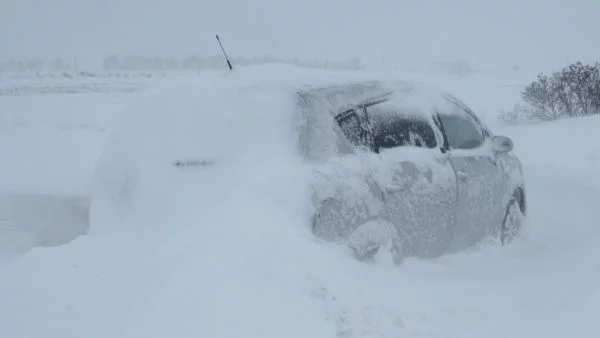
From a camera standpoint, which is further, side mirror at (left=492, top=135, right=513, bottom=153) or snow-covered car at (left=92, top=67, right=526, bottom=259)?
side mirror at (left=492, top=135, right=513, bottom=153)

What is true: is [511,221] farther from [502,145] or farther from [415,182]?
[415,182]

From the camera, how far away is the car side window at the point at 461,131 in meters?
5.74

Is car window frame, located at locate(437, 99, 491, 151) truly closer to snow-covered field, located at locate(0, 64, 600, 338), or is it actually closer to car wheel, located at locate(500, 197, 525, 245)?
car wheel, located at locate(500, 197, 525, 245)

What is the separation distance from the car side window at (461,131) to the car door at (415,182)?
30 centimetres

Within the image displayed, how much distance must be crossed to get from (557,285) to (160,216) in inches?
123

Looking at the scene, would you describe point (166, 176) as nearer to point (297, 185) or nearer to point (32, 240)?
point (297, 185)

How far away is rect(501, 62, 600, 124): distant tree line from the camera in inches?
621

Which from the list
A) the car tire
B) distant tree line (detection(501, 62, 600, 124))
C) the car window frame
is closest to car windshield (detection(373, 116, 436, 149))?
the car window frame

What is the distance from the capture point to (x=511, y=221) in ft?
20.7

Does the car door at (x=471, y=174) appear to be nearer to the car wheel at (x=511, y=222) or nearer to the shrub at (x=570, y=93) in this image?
the car wheel at (x=511, y=222)

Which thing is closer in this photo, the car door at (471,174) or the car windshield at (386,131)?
the car windshield at (386,131)

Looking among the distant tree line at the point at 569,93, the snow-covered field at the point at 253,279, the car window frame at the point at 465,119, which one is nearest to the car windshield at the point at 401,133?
the car window frame at the point at 465,119

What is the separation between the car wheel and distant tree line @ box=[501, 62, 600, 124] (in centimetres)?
1065

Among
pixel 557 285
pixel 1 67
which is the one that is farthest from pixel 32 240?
pixel 1 67
